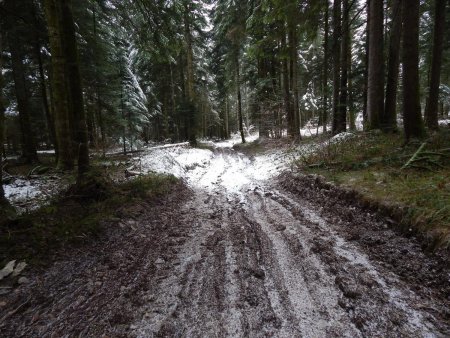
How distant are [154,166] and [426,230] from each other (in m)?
8.10

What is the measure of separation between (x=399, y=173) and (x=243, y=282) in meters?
4.14

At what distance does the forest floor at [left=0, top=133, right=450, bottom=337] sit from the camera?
7.41 ft

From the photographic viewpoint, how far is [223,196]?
22.1ft

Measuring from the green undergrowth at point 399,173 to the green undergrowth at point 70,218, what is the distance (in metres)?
4.79

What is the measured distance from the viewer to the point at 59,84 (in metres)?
7.46

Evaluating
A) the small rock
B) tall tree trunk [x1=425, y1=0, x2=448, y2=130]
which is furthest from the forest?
tall tree trunk [x1=425, y1=0, x2=448, y2=130]

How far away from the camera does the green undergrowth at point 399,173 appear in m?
3.31

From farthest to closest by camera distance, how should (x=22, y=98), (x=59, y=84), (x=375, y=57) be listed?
(x=22, y=98)
(x=375, y=57)
(x=59, y=84)

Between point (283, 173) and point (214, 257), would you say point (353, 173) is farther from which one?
point (214, 257)

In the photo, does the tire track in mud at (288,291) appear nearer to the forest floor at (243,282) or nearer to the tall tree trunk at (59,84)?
the forest floor at (243,282)

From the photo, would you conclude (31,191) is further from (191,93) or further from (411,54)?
(191,93)

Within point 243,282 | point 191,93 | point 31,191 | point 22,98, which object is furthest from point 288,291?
point 191,93

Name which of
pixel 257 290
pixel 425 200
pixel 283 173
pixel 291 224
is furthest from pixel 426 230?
pixel 283 173

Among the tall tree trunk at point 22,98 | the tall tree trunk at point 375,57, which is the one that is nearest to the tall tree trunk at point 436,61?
the tall tree trunk at point 375,57
